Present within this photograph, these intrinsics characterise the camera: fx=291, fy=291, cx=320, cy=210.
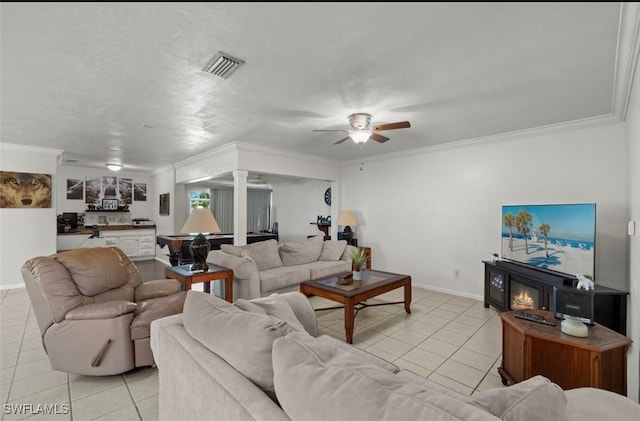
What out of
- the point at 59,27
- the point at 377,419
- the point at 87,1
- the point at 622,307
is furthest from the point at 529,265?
the point at 59,27

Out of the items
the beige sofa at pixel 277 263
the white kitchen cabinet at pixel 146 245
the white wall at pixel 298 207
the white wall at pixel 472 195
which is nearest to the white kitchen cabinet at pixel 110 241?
the white kitchen cabinet at pixel 146 245

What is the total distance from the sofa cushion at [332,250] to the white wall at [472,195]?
105cm

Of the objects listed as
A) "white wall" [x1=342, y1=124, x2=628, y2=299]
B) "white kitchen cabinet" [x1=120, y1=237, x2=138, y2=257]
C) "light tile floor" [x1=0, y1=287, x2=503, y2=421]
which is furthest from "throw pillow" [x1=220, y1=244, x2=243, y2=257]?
"white kitchen cabinet" [x1=120, y1=237, x2=138, y2=257]

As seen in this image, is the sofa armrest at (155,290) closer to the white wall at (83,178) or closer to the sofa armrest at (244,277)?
the sofa armrest at (244,277)

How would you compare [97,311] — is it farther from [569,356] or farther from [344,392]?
[569,356]

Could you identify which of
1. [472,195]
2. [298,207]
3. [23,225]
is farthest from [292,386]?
[298,207]

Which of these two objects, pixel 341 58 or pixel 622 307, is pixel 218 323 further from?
pixel 622 307

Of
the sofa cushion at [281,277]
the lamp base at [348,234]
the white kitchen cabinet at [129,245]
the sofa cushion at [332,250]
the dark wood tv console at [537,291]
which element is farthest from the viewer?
the white kitchen cabinet at [129,245]

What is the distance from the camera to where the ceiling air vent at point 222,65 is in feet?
6.91

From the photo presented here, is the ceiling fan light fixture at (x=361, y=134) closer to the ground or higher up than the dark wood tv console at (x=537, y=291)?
higher up

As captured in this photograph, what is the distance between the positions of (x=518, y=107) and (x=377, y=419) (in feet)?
11.6

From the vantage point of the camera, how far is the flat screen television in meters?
2.96

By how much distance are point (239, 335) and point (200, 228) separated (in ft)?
7.87

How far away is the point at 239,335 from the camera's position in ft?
3.73
